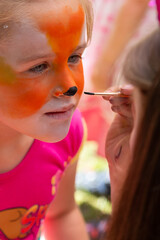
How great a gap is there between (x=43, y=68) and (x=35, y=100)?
0.06 m

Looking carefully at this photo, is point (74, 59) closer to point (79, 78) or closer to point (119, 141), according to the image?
point (79, 78)

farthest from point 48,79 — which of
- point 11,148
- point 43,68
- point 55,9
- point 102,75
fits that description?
point 102,75

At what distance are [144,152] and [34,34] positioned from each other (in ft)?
0.96

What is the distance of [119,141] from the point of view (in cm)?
98

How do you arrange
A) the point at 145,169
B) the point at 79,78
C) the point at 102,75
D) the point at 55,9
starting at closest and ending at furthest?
the point at 145,169, the point at 55,9, the point at 79,78, the point at 102,75

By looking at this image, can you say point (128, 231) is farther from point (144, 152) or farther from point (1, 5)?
point (1, 5)

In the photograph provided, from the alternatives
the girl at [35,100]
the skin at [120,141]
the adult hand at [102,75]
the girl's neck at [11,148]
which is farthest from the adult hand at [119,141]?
the adult hand at [102,75]

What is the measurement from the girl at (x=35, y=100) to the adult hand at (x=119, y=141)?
0.10 metres

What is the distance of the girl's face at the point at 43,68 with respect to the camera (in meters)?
0.75

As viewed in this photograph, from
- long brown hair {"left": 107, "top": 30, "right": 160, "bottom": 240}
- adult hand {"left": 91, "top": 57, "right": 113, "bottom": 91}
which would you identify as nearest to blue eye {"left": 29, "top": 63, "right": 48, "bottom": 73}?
long brown hair {"left": 107, "top": 30, "right": 160, "bottom": 240}

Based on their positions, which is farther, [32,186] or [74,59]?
[32,186]

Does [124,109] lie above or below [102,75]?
above

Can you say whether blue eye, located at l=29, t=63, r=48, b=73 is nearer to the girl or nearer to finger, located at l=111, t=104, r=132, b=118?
the girl

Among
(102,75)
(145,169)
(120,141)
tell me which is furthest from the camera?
(102,75)
